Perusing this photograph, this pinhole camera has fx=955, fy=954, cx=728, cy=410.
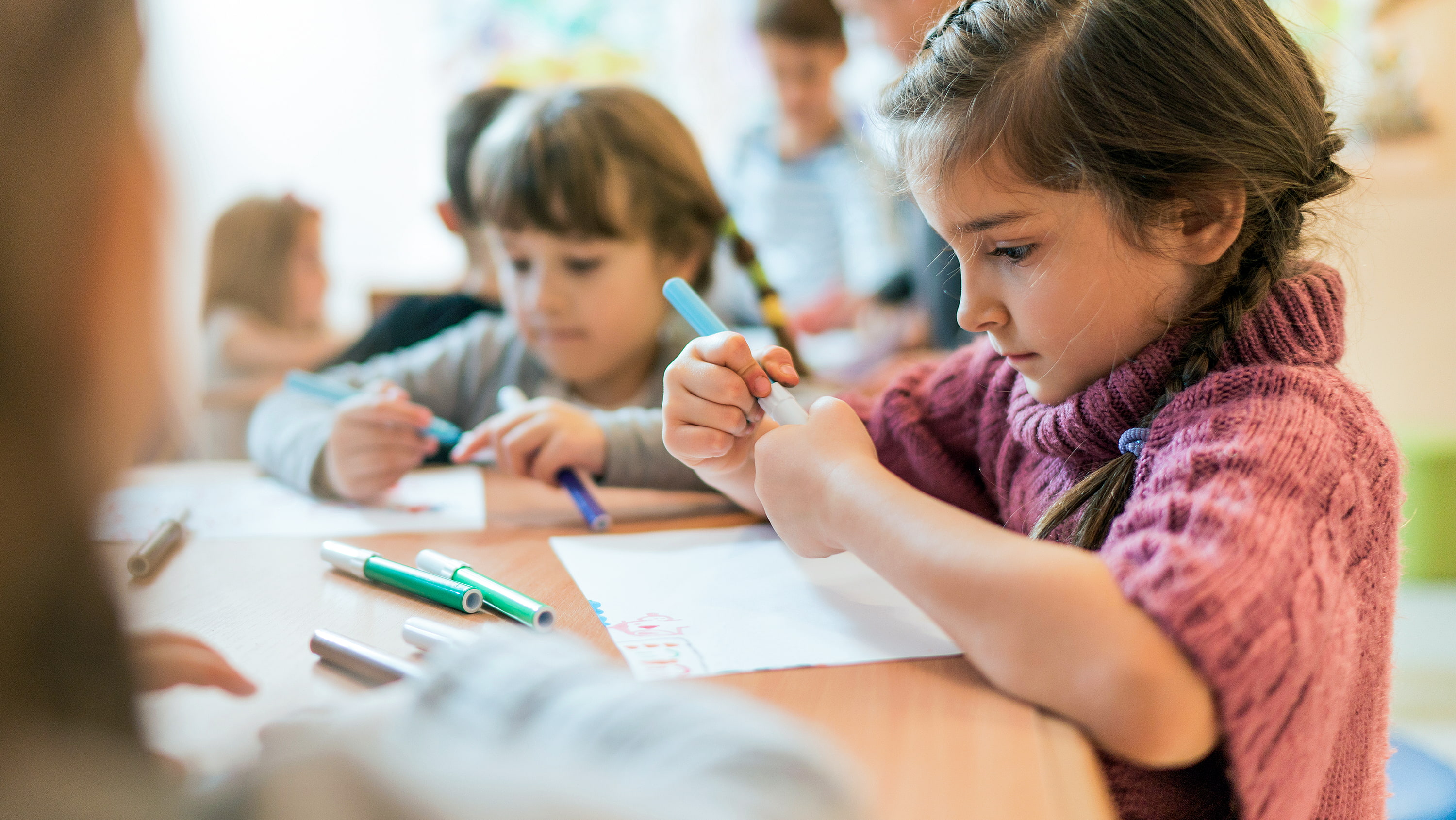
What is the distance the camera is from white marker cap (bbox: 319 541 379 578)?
0.60m

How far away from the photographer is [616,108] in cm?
112

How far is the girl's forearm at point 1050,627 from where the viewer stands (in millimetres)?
376

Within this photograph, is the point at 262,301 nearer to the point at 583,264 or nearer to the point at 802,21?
the point at 583,264

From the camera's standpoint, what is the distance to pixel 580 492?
79 centimetres

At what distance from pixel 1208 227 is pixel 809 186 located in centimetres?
164

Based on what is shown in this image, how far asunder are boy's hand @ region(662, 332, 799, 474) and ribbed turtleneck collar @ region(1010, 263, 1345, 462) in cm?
17

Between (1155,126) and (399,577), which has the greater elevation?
(1155,126)

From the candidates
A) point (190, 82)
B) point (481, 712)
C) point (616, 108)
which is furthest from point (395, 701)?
point (616, 108)

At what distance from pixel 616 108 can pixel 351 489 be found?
0.55 metres

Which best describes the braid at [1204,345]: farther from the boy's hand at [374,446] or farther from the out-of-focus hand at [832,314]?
the out-of-focus hand at [832,314]

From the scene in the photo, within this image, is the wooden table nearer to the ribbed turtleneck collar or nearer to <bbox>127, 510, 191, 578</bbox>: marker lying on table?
<bbox>127, 510, 191, 578</bbox>: marker lying on table

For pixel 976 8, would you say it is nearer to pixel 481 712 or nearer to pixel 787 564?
pixel 787 564

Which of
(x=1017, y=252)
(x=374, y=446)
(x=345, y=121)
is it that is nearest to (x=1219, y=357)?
(x=1017, y=252)

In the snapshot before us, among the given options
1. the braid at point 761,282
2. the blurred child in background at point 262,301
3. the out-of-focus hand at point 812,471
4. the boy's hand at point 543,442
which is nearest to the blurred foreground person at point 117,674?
the out-of-focus hand at point 812,471
